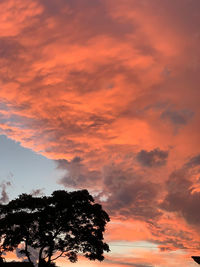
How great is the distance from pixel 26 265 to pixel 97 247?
1133cm

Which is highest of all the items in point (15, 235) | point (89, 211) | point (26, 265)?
point (89, 211)

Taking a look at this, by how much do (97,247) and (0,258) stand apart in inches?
606

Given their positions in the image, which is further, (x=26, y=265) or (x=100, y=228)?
(x=100, y=228)

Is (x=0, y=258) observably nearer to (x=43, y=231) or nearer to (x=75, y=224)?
(x=43, y=231)

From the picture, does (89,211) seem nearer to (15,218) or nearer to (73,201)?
(73,201)

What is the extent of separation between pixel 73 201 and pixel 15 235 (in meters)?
11.1

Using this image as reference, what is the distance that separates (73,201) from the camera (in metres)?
51.0

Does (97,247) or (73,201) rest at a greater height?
(73,201)

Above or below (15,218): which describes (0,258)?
below

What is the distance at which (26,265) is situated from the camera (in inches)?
1838

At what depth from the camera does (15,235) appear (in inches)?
2028

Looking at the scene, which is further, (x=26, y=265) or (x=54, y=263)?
(x=54, y=263)

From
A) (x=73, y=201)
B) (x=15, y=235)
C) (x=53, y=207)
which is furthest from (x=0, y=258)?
(x=73, y=201)

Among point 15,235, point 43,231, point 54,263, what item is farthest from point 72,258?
point 15,235
